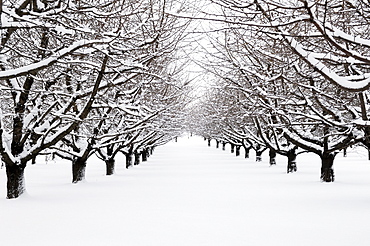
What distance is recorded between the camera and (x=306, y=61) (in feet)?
16.4

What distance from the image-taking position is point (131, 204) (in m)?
8.80

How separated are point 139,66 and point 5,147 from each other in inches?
156

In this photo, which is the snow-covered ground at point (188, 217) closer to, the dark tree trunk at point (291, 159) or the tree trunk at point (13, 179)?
the tree trunk at point (13, 179)

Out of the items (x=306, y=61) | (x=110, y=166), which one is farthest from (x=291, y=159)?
(x=306, y=61)

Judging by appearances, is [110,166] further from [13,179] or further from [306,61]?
[306,61]

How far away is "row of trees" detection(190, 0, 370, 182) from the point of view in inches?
192

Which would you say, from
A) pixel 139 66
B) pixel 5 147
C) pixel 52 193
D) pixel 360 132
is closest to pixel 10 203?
pixel 5 147

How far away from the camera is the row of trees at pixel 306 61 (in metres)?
4.87

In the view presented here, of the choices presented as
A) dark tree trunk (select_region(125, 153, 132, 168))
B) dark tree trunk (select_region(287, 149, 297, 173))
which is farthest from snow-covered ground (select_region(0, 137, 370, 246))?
dark tree trunk (select_region(125, 153, 132, 168))

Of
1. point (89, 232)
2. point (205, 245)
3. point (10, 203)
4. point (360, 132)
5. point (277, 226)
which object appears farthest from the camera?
point (360, 132)

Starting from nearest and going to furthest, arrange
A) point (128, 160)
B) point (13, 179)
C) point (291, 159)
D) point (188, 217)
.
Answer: point (188, 217), point (13, 179), point (291, 159), point (128, 160)

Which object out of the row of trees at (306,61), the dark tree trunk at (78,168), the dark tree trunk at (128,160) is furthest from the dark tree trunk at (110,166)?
the row of trees at (306,61)

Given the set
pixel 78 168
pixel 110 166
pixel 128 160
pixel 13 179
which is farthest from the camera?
pixel 128 160

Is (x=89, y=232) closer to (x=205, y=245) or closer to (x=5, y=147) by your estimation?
(x=205, y=245)
